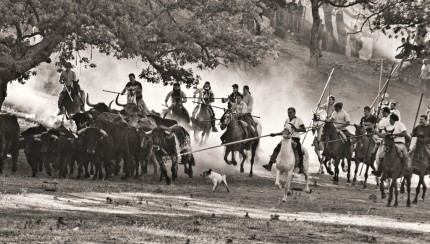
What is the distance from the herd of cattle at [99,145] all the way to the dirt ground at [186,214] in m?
0.61

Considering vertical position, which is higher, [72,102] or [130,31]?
[130,31]

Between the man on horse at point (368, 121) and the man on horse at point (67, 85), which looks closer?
the man on horse at point (368, 121)

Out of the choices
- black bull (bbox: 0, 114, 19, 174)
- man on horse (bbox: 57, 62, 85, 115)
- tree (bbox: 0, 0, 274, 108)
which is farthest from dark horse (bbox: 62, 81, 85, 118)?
black bull (bbox: 0, 114, 19, 174)

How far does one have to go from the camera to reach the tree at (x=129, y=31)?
97.0 ft

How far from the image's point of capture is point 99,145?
94.7ft

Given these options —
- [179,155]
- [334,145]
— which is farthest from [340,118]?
[179,155]

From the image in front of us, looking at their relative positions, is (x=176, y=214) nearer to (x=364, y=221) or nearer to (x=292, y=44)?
(x=364, y=221)

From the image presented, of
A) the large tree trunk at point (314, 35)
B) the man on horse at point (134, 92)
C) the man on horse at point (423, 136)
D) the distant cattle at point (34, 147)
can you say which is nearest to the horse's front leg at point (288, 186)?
the man on horse at point (423, 136)

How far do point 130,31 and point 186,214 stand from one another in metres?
12.7

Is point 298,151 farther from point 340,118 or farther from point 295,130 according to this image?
point 340,118

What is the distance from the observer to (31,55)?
31000 mm

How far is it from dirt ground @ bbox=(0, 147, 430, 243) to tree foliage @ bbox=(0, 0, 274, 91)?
443 cm

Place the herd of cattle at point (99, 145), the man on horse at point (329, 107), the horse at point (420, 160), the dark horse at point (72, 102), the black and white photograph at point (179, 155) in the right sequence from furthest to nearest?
the man on horse at point (329, 107)
the dark horse at point (72, 102)
the herd of cattle at point (99, 145)
the horse at point (420, 160)
the black and white photograph at point (179, 155)

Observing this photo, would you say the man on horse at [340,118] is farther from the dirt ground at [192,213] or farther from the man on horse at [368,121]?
the dirt ground at [192,213]
